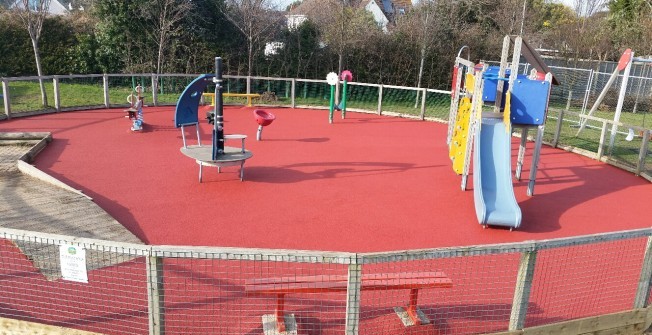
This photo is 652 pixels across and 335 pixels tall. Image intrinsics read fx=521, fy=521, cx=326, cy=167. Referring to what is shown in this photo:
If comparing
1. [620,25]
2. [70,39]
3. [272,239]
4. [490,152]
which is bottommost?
[272,239]

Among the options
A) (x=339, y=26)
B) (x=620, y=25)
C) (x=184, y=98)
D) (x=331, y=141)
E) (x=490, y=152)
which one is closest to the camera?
(x=490, y=152)

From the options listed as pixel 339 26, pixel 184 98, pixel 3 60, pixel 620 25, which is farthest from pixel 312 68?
pixel 620 25

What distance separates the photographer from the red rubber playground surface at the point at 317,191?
7.14 metres

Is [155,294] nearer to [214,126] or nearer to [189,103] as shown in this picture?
[214,126]

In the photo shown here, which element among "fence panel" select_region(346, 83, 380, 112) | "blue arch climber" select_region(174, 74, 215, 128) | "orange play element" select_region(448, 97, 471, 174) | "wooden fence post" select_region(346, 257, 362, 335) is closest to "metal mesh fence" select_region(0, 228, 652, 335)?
"wooden fence post" select_region(346, 257, 362, 335)

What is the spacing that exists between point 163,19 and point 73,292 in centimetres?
1674

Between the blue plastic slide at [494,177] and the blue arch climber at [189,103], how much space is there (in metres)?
4.89

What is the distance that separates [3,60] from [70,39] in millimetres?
2639

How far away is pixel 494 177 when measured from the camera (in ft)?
27.1

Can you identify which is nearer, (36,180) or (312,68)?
(36,180)

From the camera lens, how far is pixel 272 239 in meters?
6.80

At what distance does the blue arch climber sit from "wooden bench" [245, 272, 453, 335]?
5645 millimetres

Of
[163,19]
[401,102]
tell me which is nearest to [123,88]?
[163,19]

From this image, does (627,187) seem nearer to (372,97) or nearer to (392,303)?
(392,303)
